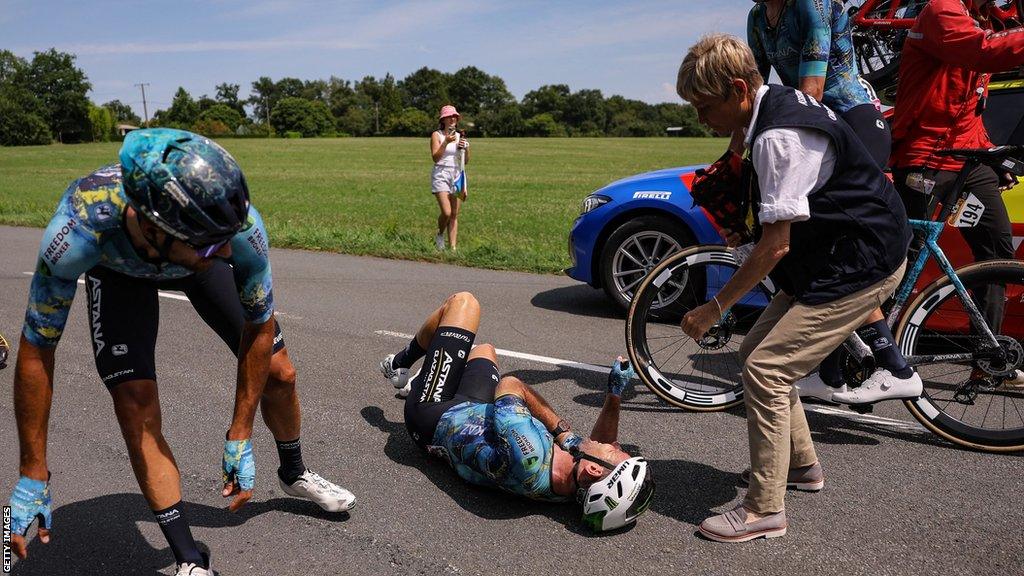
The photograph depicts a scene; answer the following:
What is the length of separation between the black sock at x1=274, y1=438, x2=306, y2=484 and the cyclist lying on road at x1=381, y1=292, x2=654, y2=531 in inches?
27.2

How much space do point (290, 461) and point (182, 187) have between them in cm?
155

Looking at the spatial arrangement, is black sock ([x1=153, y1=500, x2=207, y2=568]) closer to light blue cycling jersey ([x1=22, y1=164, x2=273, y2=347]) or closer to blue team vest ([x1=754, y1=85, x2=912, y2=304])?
light blue cycling jersey ([x1=22, y1=164, x2=273, y2=347])

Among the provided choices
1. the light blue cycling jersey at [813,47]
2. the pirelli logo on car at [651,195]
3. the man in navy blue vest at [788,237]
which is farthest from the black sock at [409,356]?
the pirelli logo on car at [651,195]

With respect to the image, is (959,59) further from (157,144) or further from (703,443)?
(157,144)

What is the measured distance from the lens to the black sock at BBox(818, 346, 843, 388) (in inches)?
170

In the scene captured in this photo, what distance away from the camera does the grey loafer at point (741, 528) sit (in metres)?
3.27

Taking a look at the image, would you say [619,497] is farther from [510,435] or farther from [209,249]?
[209,249]

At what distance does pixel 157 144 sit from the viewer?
2.31 m

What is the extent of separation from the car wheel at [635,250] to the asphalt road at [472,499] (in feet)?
3.76

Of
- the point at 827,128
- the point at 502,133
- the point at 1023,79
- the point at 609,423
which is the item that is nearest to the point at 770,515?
the point at 609,423

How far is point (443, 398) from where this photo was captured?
398cm

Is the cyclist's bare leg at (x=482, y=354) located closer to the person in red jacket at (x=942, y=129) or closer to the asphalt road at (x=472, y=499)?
the asphalt road at (x=472, y=499)

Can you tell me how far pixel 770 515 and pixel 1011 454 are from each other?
1.69m

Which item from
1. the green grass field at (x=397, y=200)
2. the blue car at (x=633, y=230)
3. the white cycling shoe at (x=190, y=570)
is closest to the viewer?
the white cycling shoe at (x=190, y=570)
